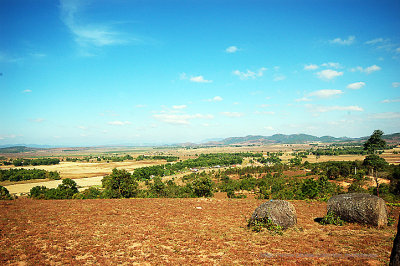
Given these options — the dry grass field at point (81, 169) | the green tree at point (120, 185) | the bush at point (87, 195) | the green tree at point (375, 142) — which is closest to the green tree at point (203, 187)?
the green tree at point (120, 185)

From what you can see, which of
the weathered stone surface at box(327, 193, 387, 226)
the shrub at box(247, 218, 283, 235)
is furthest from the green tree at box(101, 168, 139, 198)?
the weathered stone surface at box(327, 193, 387, 226)

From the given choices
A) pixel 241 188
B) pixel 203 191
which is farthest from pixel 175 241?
pixel 241 188

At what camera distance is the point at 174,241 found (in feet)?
41.1

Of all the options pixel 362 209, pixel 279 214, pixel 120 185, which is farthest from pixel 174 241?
pixel 120 185

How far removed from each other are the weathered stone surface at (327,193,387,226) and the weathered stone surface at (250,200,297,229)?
13.0ft

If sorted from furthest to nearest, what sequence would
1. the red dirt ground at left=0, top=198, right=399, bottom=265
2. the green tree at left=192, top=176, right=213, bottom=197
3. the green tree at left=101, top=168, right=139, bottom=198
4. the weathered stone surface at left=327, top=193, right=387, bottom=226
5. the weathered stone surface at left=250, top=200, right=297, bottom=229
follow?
the green tree at left=192, top=176, right=213, bottom=197
the green tree at left=101, top=168, right=139, bottom=198
the weathered stone surface at left=250, top=200, right=297, bottom=229
the weathered stone surface at left=327, top=193, right=387, bottom=226
the red dirt ground at left=0, top=198, right=399, bottom=265

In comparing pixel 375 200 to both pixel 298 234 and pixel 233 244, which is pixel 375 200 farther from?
pixel 233 244

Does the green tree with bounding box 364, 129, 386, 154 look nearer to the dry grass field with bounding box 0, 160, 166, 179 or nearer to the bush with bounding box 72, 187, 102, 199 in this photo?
the bush with bounding box 72, 187, 102, 199

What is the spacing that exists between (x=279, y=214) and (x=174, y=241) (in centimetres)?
762

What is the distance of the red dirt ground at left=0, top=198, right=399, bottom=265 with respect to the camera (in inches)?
387

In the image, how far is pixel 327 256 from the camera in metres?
9.72

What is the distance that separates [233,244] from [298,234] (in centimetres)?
491

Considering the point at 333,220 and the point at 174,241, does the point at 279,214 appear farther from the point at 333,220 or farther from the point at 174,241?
the point at 174,241

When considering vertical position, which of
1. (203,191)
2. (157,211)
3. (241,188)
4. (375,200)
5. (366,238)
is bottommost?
(241,188)
